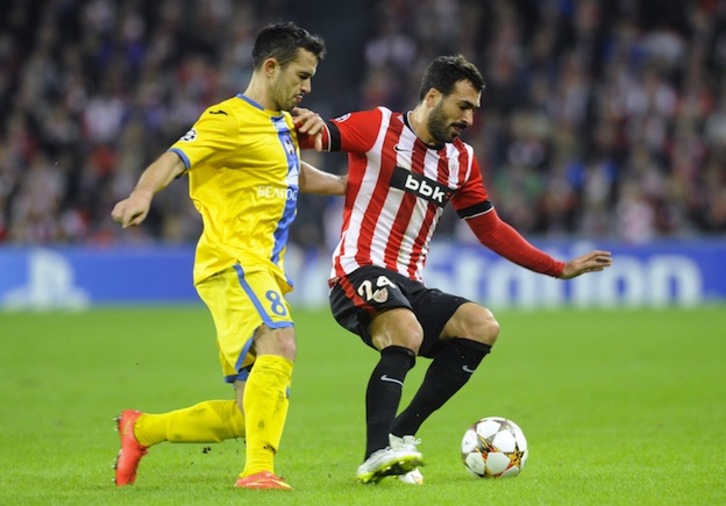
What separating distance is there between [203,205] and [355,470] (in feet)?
5.42

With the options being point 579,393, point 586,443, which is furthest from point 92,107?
point 586,443

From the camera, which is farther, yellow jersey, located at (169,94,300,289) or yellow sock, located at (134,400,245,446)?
yellow sock, located at (134,400,245,446)

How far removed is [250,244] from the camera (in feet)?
19.7

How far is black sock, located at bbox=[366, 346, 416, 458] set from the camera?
602cm

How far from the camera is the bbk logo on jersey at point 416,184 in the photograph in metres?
6.62

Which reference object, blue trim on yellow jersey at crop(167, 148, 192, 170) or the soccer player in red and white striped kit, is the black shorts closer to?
the soccer player in red and white striped kit

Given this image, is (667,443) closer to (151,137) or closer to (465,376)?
(465,376)

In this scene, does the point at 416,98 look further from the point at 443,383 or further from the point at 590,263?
the point at 443,383

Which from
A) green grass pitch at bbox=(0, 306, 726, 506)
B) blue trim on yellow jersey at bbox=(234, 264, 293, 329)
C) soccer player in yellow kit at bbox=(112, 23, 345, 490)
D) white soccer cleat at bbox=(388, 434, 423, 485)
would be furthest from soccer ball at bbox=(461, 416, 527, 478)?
blue trim on yellow jersey at bbox=(234, 264, 293, 329)

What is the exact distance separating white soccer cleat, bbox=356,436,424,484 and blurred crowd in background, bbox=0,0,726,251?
14.9m

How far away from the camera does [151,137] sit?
72.6 ft

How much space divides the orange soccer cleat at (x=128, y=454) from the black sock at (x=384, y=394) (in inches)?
45.8

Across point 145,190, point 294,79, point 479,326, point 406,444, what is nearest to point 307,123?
point 294,79

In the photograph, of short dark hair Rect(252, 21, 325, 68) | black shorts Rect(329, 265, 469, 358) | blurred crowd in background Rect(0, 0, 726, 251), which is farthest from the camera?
blurred crowd in background Rect(0, 0, 726, 251)
